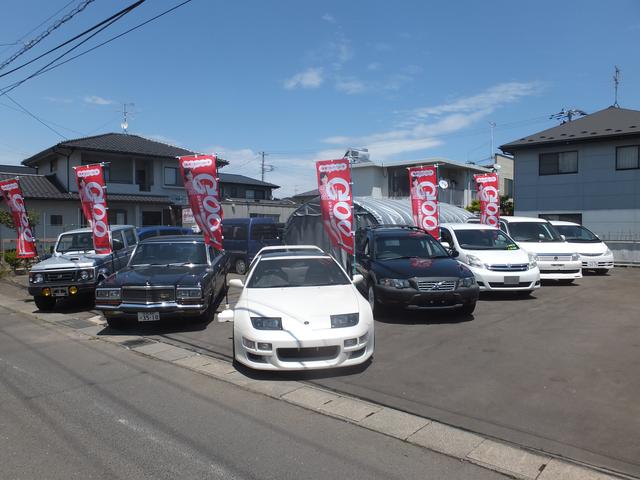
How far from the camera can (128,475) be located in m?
3.51

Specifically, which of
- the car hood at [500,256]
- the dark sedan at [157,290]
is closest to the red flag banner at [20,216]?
the dark sedan at [157,290]

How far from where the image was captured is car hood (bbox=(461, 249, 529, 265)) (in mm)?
10539

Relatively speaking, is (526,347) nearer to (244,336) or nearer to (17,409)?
(244,336)

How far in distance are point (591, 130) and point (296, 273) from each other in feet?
64.6

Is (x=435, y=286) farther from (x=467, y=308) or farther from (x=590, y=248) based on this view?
(x=590, y=248)

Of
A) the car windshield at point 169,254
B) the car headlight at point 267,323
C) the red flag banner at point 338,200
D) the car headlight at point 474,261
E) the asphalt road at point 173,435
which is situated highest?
the red flag banner at point 338,200

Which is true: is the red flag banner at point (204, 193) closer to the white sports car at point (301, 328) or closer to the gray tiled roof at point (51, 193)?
the white sports car at point (301, 328)

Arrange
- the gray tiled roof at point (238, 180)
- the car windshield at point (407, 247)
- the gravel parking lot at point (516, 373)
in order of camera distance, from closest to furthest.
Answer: the gravel parking lot at point (516, 373) < the car windshield at point (407, 247) < the gray tiled roof at point (238, 180)

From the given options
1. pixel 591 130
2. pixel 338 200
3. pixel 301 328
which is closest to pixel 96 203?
pixel 338 200

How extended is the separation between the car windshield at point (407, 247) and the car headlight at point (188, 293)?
3.52 meters

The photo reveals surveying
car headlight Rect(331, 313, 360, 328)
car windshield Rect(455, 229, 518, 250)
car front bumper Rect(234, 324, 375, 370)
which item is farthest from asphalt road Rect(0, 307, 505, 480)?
car windshield Rect(455, 229, 518, 250)

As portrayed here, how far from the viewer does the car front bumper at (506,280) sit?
33.9ft

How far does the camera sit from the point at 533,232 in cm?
1420

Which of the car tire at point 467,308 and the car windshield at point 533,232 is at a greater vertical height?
the car windshield at point 533,232
